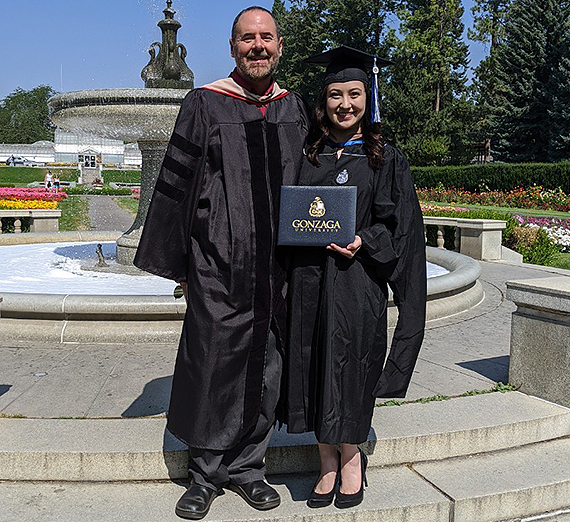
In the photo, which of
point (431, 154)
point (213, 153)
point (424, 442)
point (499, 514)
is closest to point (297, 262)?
point (213, 153)

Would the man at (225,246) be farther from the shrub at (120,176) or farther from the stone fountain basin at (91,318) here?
the shrub at (120,176)

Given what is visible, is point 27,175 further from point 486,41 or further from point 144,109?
point 144,109

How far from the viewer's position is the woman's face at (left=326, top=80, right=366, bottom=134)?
272 centimetres

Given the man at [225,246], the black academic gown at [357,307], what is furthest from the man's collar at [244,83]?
the black academic gown at [357,307]

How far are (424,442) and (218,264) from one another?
1.49 metres

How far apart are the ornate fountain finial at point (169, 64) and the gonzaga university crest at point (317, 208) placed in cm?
624

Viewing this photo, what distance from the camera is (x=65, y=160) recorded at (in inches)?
3297

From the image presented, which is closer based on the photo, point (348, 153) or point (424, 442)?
point (348, 153)

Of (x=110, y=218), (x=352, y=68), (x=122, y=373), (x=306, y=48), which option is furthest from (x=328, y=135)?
(x=306, y=48)

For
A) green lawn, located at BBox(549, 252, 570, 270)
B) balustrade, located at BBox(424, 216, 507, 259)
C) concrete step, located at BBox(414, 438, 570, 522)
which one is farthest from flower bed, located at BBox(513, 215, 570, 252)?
concrete step, located at BBox(414, 438, 570, 522)

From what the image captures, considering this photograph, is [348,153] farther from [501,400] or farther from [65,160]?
[65,160]

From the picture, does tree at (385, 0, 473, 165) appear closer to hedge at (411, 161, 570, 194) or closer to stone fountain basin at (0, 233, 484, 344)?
hedge at (411, 161, 570, 194)

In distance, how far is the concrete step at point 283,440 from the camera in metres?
3.11

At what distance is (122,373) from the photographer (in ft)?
14.4
